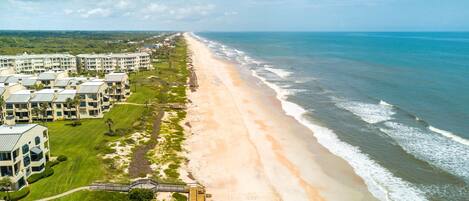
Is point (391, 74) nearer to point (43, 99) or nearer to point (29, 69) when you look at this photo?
point (43, 99)

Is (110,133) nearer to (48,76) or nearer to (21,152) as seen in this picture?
(21,152)

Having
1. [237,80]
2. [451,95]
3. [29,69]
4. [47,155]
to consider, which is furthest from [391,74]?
[29,69]

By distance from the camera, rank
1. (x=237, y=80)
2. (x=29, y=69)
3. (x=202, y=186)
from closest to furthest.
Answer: (x=202, y=186), (x=237, y=80), (x=29, y=69)

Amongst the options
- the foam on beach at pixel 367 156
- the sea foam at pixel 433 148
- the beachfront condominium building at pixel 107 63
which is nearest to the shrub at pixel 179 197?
the foam on beach at pixel 367 156

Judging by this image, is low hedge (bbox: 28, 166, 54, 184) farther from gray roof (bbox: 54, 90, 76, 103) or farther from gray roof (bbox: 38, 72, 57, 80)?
gray roof (bbox: 38, 72, 57, 80)

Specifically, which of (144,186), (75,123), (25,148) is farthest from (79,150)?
(144,186)

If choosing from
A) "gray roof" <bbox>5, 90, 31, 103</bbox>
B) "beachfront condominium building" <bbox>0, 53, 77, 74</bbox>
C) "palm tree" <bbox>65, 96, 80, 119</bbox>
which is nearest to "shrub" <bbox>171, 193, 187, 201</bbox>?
"palm tree" <bbox>65, 96, 80, 119</bbox>

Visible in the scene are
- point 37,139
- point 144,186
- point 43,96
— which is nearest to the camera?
point 144,186
